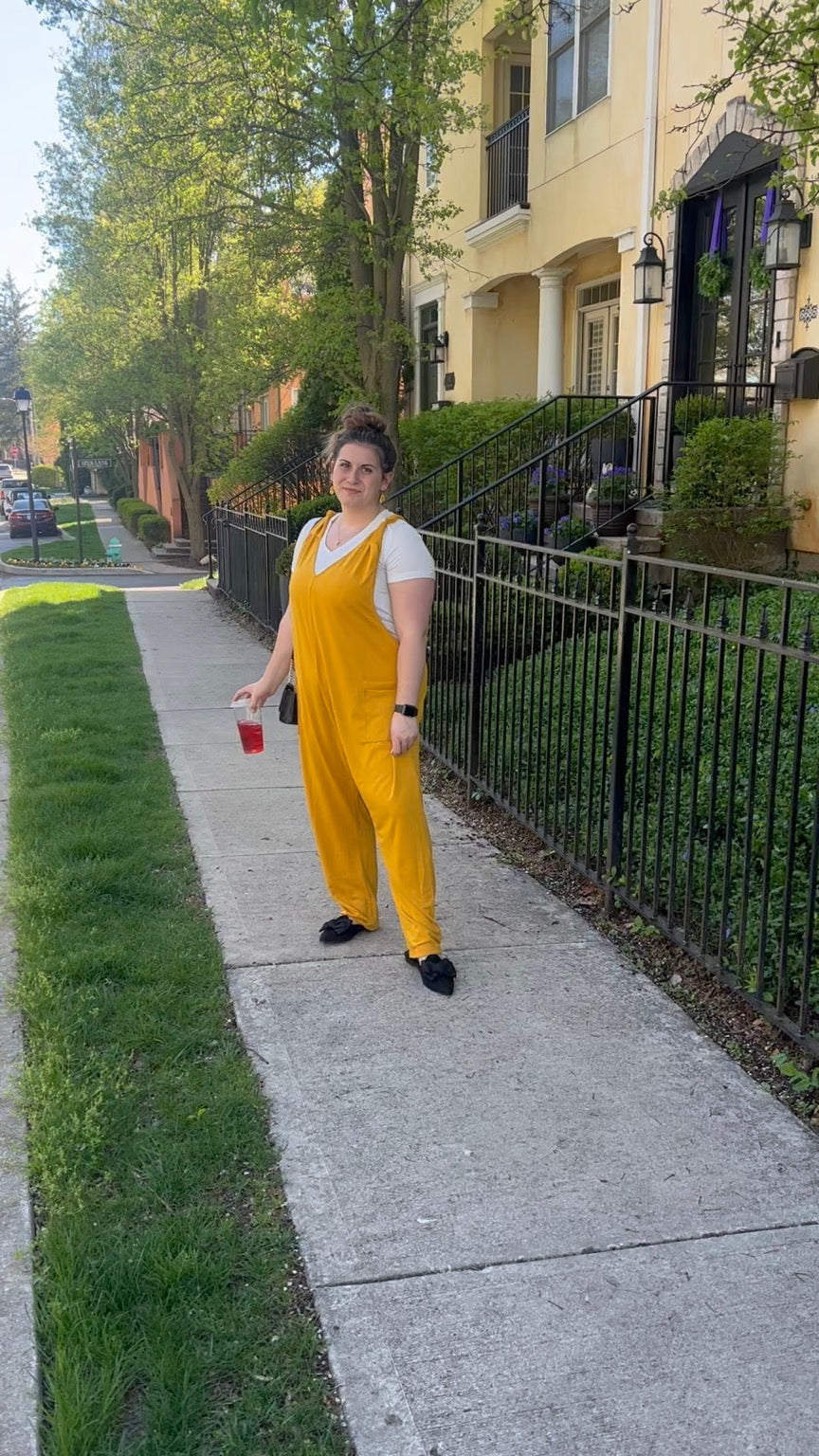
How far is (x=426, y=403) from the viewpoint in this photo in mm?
19719

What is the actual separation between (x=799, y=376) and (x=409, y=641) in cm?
650

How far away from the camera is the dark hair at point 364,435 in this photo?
13.1 feet

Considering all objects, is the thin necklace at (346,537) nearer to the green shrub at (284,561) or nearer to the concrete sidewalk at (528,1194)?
the concrete sidewalk at (528,1194)

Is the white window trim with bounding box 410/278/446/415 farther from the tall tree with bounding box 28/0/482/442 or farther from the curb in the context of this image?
the curb

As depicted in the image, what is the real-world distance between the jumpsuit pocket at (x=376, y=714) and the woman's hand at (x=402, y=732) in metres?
0.09

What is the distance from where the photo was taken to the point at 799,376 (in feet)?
30.3

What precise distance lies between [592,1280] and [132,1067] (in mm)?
1500

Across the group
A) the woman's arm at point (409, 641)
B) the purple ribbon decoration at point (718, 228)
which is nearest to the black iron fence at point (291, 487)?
the purple ribbon decoration at point (718, 228)

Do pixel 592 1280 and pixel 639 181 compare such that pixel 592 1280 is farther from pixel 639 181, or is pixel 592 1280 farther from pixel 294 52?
pixel 639 181

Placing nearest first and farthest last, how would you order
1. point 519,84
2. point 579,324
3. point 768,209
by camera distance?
point 768,209
point 579,324
point 519,84

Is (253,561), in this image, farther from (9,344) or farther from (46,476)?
(9,344)

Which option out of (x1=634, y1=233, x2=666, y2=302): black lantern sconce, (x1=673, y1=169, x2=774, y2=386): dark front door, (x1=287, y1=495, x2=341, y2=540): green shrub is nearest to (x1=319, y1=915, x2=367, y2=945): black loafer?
(x1=673, y1=169, x2=774, y2=386): dark front door

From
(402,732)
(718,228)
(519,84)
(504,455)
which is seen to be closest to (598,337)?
(504,455)

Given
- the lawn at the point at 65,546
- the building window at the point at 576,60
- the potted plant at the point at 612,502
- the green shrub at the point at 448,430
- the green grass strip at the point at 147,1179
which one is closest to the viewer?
the green grass strip at the point at 147,1179
